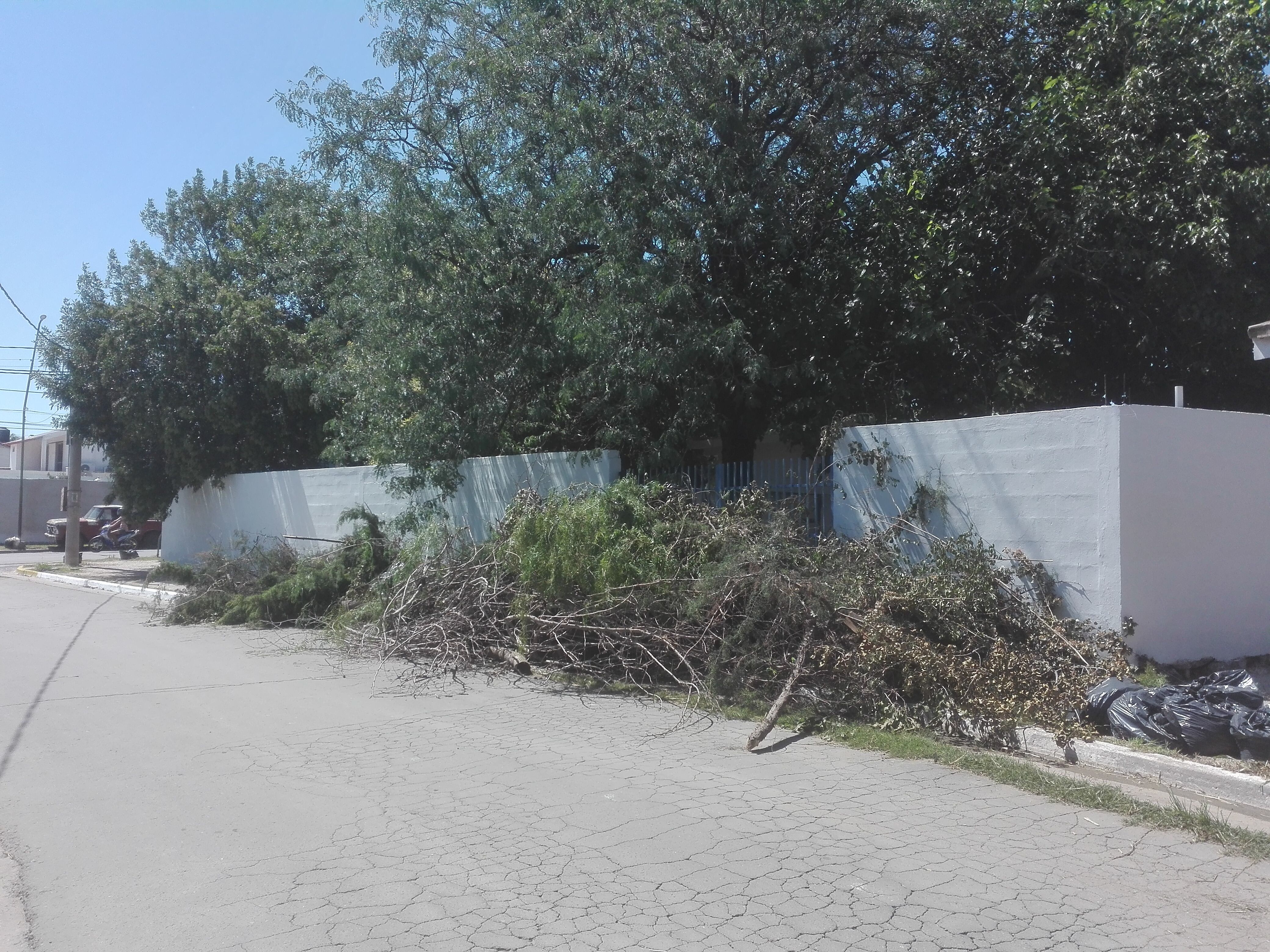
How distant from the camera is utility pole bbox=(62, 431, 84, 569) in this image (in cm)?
2717

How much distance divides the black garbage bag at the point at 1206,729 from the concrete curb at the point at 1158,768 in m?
0.22

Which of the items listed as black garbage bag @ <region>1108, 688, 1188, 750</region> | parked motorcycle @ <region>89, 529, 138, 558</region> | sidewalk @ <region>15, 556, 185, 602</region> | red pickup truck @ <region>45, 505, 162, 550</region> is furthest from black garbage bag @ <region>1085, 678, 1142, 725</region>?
red pickup truck @ <region>45, 505, 162, 550</region>

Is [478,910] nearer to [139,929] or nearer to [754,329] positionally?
[139,929]

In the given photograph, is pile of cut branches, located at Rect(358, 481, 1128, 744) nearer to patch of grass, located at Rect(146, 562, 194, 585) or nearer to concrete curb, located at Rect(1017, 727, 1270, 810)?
concrete curb, located at Rect(1017, 727, 1270, 810)

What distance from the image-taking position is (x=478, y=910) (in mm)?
4844

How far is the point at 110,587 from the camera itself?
22.1 m

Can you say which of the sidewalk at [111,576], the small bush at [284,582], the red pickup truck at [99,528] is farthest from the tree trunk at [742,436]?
the red pickup truck at [99,528]

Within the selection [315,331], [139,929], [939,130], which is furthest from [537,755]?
[315,331]

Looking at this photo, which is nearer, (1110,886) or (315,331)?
(1110,886)

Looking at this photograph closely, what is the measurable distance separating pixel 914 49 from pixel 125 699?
494 inches

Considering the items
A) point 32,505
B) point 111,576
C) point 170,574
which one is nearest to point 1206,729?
point 170,574

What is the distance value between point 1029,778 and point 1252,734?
1.53m

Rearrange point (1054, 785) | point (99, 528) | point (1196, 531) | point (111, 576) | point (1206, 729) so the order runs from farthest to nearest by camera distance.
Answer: point (99, 528), point (111, 576), point (1196, 531), point (1206, 729), point (1054, 785)

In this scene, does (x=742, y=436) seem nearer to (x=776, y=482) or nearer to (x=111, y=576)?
(x=776, y=482)
